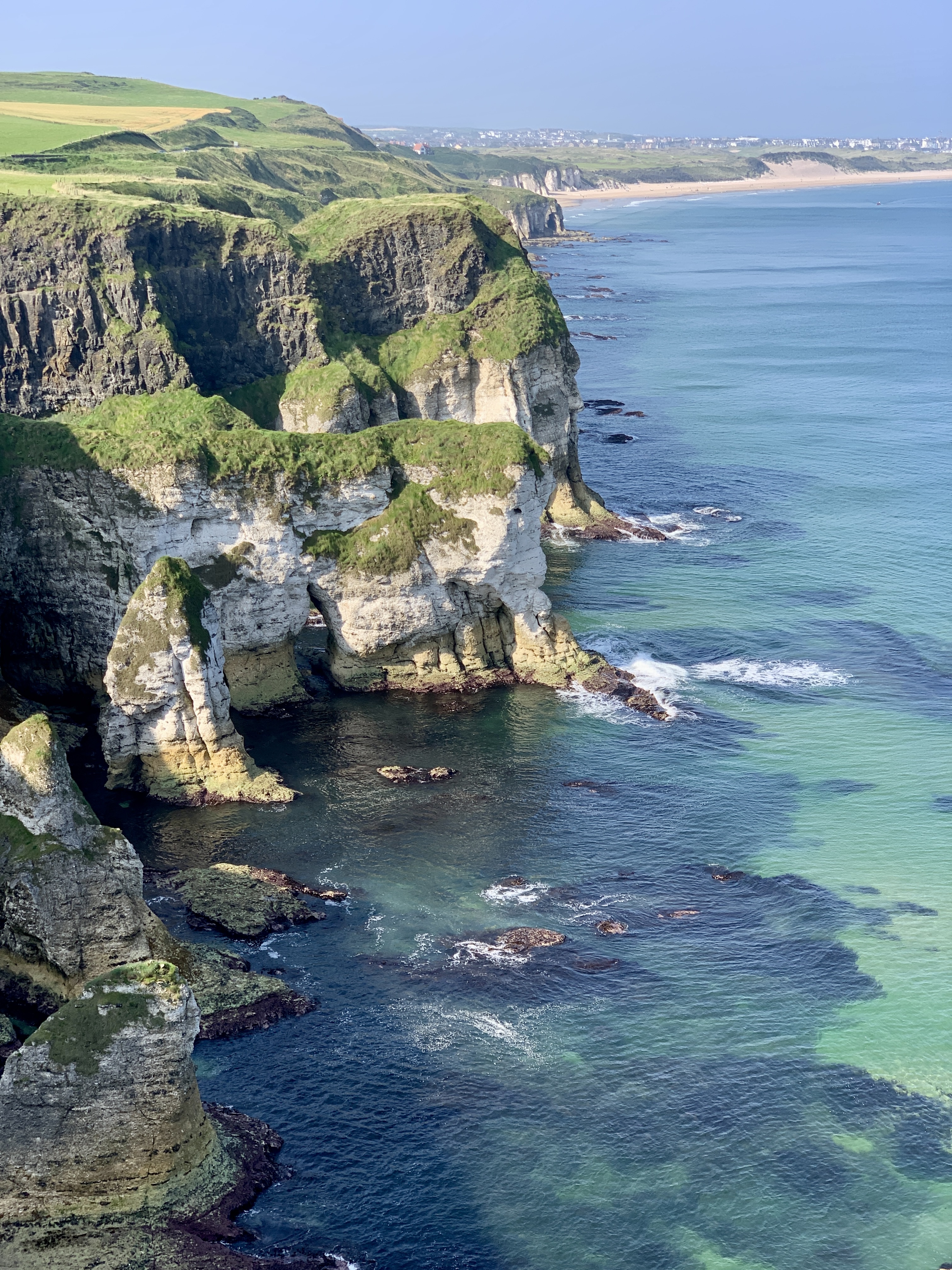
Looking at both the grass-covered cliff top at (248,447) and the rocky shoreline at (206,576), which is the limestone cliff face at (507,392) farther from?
the grass-covered cliff top at (248,447)

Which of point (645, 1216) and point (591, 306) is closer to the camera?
point (645, 1216)

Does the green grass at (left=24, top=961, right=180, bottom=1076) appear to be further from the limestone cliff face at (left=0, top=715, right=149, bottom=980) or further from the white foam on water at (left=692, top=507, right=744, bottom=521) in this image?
the white foam on water at (left=692, top=507, right=744, bottom=521)

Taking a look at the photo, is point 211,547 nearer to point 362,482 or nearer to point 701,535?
point 362,482

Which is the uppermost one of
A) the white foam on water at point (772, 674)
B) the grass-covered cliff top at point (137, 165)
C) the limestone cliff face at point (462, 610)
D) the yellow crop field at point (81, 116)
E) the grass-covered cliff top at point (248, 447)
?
the yellow crop field at point (81, 116)

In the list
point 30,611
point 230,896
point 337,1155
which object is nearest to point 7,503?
point 30,611

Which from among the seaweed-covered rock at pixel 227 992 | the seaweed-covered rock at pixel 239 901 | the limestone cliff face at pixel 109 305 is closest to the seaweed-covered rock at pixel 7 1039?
the seaweed-covered rock at pixel 227 992

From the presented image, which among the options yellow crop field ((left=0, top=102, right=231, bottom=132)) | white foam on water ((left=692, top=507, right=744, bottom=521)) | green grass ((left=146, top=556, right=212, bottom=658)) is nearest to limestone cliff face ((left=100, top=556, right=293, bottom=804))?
green grass ((left=146, top=556, right=212, bottom=658))
